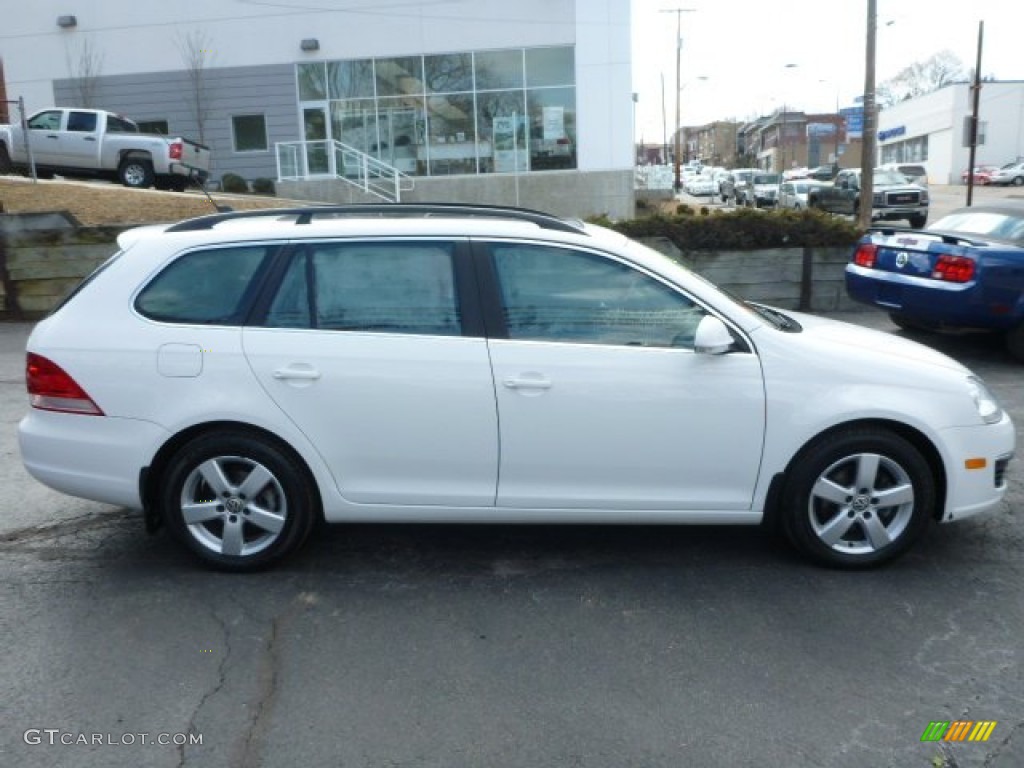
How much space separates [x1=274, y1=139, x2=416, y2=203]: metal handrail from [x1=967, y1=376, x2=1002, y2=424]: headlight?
2336 cm

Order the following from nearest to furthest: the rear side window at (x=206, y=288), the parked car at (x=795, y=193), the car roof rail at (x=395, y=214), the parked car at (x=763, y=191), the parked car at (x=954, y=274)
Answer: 1. the rear side window at (x=206, y=288)
2. the car roof rail at (x=395, y=214)
3. the parked car at (x=954, y=274)
4. the parked car at (x=795, y=193)
5. the parked car at (x=763, y=191)

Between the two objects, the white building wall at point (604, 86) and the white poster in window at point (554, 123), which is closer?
the white building wall at point (604, 86)

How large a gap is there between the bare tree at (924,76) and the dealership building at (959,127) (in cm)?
3107

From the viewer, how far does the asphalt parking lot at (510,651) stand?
10.2ft

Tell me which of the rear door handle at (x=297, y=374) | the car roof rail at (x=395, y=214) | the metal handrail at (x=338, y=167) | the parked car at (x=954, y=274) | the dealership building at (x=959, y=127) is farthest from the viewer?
the dealership building at (x=959, y=127)

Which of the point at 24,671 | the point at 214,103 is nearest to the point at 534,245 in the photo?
the point at 24,671

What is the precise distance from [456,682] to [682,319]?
1.86m

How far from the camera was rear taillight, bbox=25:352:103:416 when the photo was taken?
14.0ft

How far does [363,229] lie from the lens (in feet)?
14.4

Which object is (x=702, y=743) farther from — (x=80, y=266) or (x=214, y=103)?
(x=214, y=103)

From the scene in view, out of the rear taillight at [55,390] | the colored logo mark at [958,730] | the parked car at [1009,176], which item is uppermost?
the rear taillight at [55,390]

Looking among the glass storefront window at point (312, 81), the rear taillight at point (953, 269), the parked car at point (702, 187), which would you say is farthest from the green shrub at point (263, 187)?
the parked car at point (702, 187)

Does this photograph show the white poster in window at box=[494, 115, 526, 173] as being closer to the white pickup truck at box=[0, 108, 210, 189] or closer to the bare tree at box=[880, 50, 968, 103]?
the white pickup truck at box=[0, 108, 210, 189]

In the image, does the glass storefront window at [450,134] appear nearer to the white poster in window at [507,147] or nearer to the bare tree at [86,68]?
the white poster in window at [507,147]
